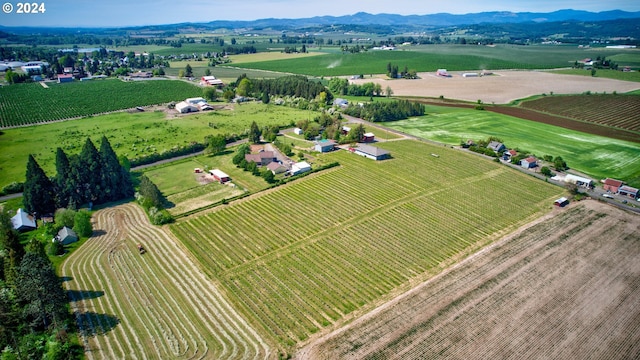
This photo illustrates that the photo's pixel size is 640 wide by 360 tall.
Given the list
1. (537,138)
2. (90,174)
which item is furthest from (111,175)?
(537,138)

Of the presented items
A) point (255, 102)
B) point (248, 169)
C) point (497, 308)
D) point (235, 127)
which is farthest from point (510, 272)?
point (255, 102)

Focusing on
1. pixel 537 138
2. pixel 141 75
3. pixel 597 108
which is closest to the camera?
pixel 537 138

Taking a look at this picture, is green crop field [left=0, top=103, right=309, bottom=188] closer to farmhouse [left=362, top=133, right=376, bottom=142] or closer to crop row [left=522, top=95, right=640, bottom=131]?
farmhouse [left=362, top=133, right=376, bottom=142]

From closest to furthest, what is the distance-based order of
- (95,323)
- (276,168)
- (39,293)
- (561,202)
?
(39,293), (95,323), (561,202), (276,168)

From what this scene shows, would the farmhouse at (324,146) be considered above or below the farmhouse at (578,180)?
above

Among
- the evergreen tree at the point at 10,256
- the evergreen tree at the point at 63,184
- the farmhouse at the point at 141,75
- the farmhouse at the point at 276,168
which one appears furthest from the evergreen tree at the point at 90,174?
the farmhouse at the point at 141,75

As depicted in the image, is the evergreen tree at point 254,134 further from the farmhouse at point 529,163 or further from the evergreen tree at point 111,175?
the farmhouse at point 529,163

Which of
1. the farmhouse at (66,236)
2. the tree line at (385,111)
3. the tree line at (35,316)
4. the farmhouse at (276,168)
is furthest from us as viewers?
the tree line at (385,111)

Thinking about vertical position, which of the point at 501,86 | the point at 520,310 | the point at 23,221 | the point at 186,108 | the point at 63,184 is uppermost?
the point at 501,86

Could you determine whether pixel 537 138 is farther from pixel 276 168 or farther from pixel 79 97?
pixel 79 97
